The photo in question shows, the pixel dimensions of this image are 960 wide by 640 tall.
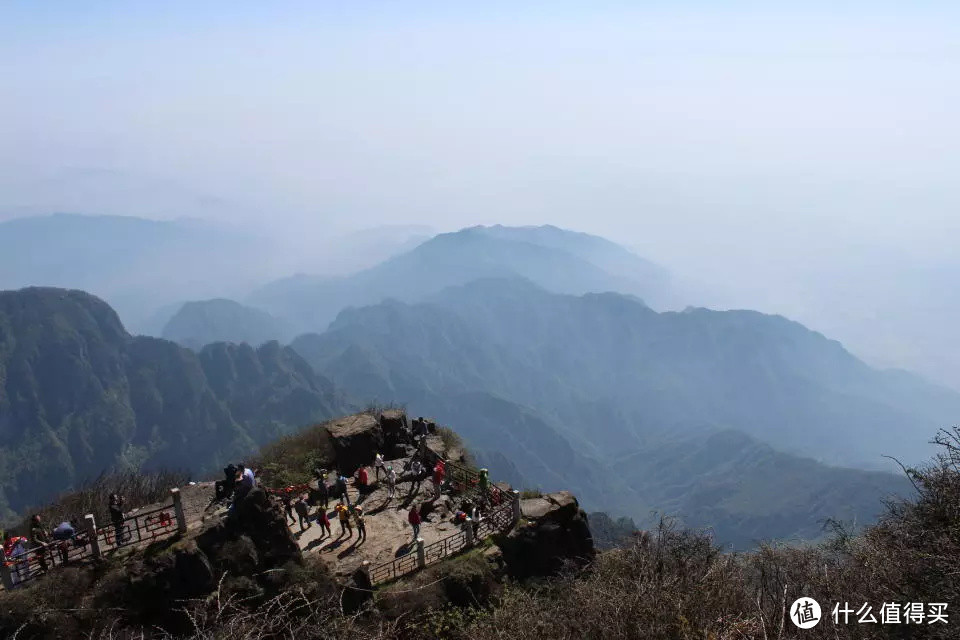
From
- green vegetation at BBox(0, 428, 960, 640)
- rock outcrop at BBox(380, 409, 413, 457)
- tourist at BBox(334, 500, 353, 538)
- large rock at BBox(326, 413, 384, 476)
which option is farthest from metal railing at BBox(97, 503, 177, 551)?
rock outcrop at BBox(380, 409, 413, 457)

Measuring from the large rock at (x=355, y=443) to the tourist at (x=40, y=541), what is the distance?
48.7ft

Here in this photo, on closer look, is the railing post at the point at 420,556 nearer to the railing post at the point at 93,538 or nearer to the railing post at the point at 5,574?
the railing post at the point at 93,538

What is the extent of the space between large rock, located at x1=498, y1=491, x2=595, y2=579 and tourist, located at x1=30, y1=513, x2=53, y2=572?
17.0 m

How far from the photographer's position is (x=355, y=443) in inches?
1427

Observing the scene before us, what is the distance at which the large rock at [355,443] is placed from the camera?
3588 centimetres

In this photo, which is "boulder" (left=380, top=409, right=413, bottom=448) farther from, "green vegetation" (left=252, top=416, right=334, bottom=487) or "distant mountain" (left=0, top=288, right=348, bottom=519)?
"distant mountain" (left=0, top=288, right=348, bottom=519)

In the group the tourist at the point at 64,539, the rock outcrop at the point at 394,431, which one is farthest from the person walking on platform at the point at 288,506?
the rock outcrop at the point at 394,431

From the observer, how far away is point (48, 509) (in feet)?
145

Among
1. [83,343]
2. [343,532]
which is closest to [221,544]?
[343,532]

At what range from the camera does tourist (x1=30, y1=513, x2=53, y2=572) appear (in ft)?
68.5

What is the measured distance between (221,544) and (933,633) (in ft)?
69.2

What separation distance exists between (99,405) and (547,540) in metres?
172

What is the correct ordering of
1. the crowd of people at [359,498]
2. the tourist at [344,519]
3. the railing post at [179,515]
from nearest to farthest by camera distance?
the railing post at [179,515] < the tourist at [344,519] < the crowd of people at [359,498]

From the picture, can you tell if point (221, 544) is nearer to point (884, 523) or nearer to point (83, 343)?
point (884, 523)
